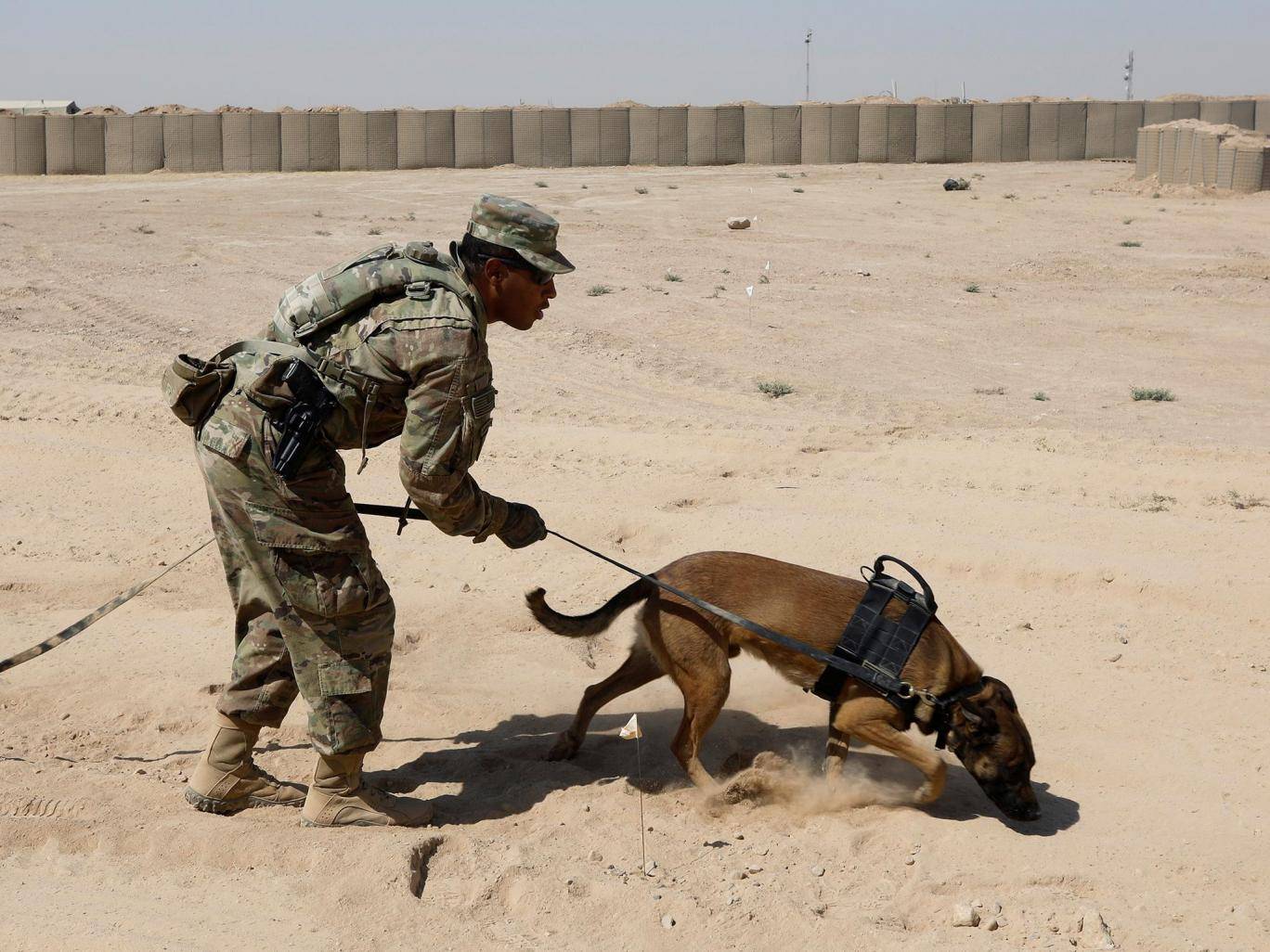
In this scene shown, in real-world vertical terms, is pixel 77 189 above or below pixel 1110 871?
above

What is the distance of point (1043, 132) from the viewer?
1459 inches

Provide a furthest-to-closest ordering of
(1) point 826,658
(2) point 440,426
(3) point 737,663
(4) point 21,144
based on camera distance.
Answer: (4) point 21,144, (3) point 737,663, (1) point 826,658, (2) point 440,426

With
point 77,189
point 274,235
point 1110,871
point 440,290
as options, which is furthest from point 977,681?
point 77,189

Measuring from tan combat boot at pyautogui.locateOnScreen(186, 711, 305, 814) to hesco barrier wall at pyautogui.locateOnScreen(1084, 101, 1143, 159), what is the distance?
1455 inches

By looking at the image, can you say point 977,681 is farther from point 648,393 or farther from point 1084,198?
point 1084,198

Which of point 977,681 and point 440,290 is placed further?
point 977,681

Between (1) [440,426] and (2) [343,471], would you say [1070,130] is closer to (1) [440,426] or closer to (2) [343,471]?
(2) [343,471]

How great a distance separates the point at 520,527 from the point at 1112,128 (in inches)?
1445

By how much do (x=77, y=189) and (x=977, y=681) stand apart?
95.6ft

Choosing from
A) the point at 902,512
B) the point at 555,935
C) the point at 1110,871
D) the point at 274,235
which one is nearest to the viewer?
the point at 555,935

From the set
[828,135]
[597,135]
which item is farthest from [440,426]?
[828,135]

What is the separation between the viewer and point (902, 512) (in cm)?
842

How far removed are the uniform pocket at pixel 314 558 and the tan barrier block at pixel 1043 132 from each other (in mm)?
35843

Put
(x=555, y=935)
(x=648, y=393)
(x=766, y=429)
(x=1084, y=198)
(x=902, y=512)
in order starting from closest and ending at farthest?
(x=555, y=935) < (x=902, y=512) < (x=766, y=429) < (x=648, y=393) < (x=1084, y=198)
